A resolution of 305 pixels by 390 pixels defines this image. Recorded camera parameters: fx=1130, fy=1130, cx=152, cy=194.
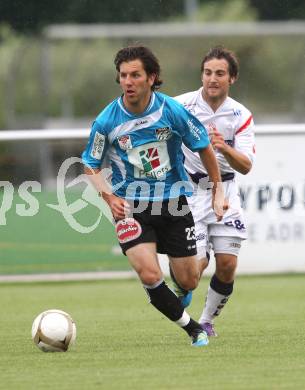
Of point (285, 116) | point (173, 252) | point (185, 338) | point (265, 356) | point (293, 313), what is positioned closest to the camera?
point (265, 356)

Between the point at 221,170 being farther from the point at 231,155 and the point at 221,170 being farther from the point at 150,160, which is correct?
the point at 150,160

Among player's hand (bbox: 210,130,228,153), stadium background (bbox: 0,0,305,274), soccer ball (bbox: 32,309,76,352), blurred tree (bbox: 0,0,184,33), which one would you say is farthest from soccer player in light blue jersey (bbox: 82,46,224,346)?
blurred tree (bbox: 0,0,184,33)

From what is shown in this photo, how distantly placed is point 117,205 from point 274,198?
22.3 ft

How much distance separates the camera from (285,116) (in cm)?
2402

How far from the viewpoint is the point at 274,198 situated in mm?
13898

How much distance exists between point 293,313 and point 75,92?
15.1m

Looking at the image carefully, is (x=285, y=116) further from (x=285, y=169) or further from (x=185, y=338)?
(x=185, y=338)

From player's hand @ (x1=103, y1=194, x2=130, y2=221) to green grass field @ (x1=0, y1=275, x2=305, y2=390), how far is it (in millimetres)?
897

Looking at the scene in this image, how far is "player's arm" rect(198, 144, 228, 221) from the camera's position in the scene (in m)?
7.62

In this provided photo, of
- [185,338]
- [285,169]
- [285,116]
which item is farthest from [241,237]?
[285,116]

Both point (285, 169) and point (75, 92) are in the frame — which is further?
point (75, 92)

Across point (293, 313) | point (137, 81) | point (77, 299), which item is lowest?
point (77, 299)

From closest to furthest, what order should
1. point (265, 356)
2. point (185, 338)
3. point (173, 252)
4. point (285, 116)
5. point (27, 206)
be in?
point (265, 356) < point (173, 252) < point (185, 338) < point (27, 206) < point (285, 116)

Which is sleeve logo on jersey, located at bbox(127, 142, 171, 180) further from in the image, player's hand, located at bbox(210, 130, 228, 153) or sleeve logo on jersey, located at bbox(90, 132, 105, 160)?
player's hand, located at bbox(210, 130, 228, 153)
